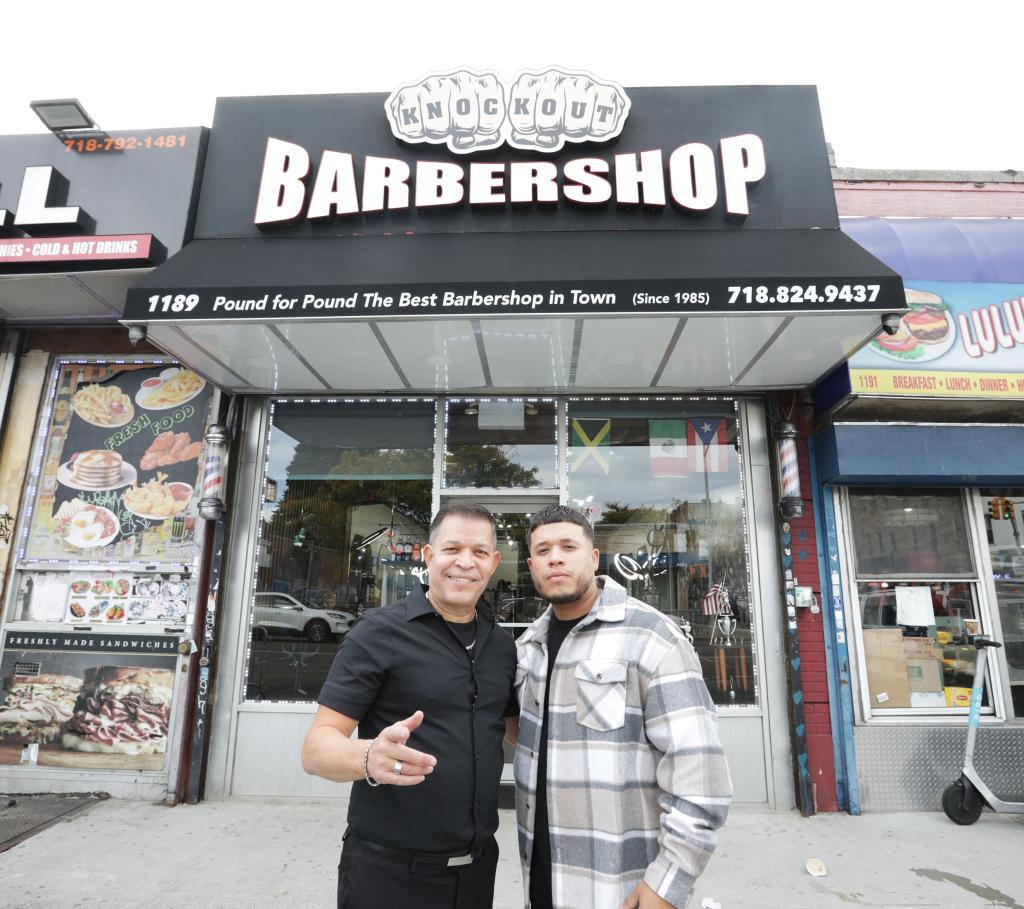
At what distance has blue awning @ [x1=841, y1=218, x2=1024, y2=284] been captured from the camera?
5.30 meters

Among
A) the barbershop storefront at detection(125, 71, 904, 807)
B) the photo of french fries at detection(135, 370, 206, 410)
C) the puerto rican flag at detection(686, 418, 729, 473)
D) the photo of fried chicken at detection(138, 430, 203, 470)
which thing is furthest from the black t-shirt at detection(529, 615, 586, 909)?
the photo of french fries at detection(135, 370, 206, 410)

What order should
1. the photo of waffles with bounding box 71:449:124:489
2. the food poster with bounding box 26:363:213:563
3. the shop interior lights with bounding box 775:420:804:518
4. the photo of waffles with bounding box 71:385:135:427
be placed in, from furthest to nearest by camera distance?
1. the photo of waffles with bounding box 71:385:135:427
2. the photo of waffles with bounding box 71:449:124:489
3. the food poster with bounding box 26:363:213:563
4. the shop interior lights with bounding box 775:420:804:518

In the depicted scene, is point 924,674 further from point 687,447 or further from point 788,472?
point 687,447

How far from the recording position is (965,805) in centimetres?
459

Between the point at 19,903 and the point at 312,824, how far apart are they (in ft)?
5.81

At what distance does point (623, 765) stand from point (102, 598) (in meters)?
5.44

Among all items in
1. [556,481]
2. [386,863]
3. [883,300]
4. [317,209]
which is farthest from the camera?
[556,481]

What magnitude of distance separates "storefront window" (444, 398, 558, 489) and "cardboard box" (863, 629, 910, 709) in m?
3.19

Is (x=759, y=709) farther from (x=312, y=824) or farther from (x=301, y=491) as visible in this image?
(x=301, y=491)

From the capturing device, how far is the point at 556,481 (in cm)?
559

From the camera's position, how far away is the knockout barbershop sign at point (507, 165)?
496 cm

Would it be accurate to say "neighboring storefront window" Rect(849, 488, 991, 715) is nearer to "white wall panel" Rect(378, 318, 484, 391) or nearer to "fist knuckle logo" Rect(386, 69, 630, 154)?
"white wall panel" Rect(378, 318, 484, 391)

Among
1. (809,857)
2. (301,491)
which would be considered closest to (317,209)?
(301,491)

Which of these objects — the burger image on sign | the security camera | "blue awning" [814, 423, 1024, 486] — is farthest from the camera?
"blue awning" [814, 423, 1024, 486]
